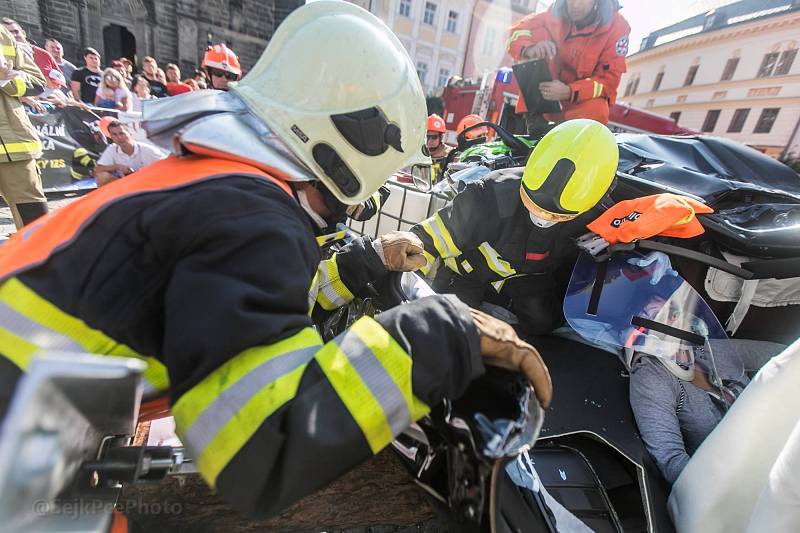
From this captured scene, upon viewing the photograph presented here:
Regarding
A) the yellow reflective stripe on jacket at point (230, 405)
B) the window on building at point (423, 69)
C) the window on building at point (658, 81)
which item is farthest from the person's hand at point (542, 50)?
the window on building at point (658, 81)

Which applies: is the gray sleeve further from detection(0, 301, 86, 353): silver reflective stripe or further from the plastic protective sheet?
detection(0, 301, 86, 353): silver reflective stripe

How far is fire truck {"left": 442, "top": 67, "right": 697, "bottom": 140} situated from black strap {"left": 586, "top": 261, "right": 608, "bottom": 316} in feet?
16.1

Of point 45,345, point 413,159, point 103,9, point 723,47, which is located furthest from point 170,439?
point 723,47

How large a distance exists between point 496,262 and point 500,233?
172 millimetres

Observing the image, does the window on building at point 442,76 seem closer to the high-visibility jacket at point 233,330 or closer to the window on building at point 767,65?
the window on building at point 767,65

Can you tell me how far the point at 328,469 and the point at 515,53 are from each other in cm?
388

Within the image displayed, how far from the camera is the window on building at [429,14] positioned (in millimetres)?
28250

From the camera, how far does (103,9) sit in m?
18.8

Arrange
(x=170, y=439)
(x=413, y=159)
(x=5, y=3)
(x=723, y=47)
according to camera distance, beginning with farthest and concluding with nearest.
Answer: (x=723, y=47), (x=5, y=3), (x=413, y=159), (x=170, y=439)

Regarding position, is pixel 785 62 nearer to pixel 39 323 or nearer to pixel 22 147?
pixel 22 147

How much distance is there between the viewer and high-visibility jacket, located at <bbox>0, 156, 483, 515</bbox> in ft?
2.31

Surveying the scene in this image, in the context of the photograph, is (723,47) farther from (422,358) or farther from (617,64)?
(422,358)

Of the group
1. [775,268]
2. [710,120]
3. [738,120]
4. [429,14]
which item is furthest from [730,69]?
[775,268]

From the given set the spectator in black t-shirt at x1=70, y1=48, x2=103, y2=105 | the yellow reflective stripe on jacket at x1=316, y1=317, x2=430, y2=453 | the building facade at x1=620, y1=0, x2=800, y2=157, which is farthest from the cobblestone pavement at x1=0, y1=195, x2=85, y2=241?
the building facade at x1=620, y1=0, x2=800, y2=157
